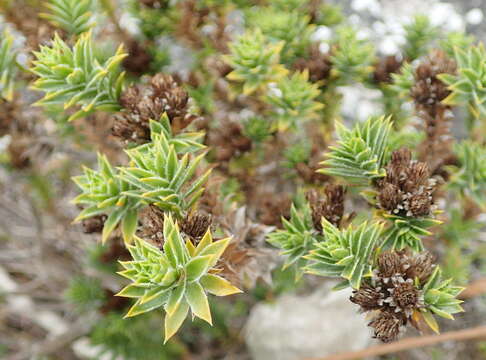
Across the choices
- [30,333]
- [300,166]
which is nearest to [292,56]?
Result: [300,166]

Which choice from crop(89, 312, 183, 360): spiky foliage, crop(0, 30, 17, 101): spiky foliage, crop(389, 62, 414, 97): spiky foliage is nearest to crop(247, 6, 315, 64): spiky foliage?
crop(389, 62, 414, 97): spiky foliage

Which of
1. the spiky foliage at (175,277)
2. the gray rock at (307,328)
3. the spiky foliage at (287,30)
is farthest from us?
the gray rock at (307,328)

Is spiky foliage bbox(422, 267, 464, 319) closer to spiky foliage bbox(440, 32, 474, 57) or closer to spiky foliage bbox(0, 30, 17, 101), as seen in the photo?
spiky foliage bbox(440, 32, 474, 57)

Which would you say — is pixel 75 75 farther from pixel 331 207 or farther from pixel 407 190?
pixel 407 190

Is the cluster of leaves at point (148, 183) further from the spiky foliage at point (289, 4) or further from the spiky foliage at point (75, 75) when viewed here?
the spiky foliage at point (289, 4)

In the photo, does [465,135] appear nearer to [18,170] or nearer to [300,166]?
[300,166]

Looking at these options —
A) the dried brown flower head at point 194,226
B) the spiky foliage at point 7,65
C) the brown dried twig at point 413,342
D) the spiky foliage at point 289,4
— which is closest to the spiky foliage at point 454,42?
the spiky foliage at point 289,4

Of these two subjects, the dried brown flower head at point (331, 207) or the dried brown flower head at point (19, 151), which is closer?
the dried brown flower head at point (331, 207)

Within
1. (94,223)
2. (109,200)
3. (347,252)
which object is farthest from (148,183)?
(347,252)
